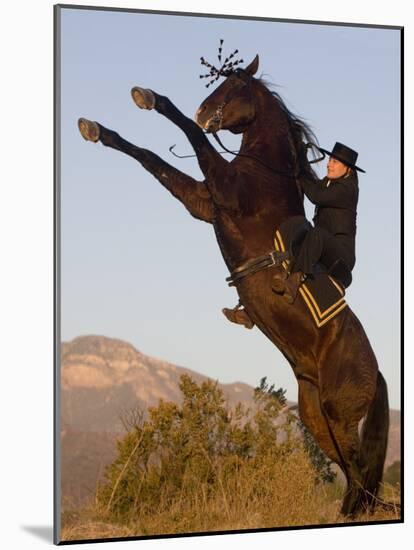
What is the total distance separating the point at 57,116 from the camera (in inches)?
404

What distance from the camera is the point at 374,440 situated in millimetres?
11117

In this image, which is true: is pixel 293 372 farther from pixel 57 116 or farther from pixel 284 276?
pixel 57 116

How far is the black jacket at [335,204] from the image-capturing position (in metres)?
10.9

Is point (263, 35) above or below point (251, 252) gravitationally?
above

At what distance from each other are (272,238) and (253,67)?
103 cm

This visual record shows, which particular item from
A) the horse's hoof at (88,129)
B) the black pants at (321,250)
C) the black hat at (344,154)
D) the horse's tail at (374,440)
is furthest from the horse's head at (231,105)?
the horse's tail at (374,440)

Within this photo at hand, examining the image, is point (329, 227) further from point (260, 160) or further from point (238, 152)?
point (238, 152)

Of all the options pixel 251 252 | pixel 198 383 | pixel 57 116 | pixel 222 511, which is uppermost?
pixel 57 116

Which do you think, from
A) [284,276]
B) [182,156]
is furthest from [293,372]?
[182,156]

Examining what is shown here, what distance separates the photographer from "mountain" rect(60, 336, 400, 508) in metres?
10.3

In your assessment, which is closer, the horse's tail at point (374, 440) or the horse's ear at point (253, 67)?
the horse's ear at point (253, 67)

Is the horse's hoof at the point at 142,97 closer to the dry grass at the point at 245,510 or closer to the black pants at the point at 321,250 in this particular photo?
the black pants at the point at 321,250

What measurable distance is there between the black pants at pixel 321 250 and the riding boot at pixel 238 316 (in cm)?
40

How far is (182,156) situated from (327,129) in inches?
40.2
